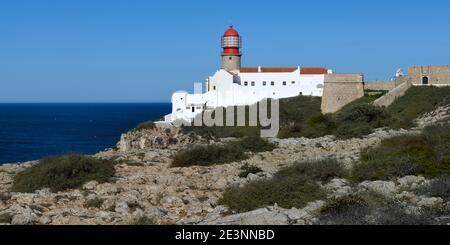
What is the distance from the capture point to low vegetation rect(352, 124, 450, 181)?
53.4ft

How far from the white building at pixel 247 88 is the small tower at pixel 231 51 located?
1694mm

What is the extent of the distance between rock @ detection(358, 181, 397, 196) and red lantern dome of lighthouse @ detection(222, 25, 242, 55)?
48.2 metres

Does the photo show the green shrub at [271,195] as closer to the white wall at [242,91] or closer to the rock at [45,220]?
the rock at [45,220]

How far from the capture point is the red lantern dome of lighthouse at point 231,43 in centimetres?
6262

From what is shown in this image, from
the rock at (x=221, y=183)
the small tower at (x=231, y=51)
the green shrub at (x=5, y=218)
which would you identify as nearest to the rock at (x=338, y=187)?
the rock at (x=221, y=183)

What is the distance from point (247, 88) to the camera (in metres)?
55.5

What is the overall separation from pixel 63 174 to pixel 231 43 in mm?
46737

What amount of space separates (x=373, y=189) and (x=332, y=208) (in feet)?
9.53

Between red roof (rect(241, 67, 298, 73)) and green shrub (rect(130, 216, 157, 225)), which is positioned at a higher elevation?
red roof (rect(241, 67, 298, 73))

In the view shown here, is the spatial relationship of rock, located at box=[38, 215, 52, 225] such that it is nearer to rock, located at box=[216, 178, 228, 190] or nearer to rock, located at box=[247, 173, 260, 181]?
rock, located at box=[216, 178, 228, 190]

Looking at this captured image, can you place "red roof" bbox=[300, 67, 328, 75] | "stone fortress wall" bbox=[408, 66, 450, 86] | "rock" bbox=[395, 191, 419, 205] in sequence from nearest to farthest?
"rock" bbox=[395, 191, 419, 205]
"stone fortress wall" bbox=[408, 66, 450, 86]
"red roof" bbox=[300, 67, 328, 75]

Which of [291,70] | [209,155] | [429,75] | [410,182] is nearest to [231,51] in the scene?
[291,70]

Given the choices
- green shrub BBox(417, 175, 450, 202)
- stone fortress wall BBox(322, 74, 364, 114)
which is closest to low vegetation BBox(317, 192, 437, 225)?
green shrub BBox(417, 175, 450, 202)
